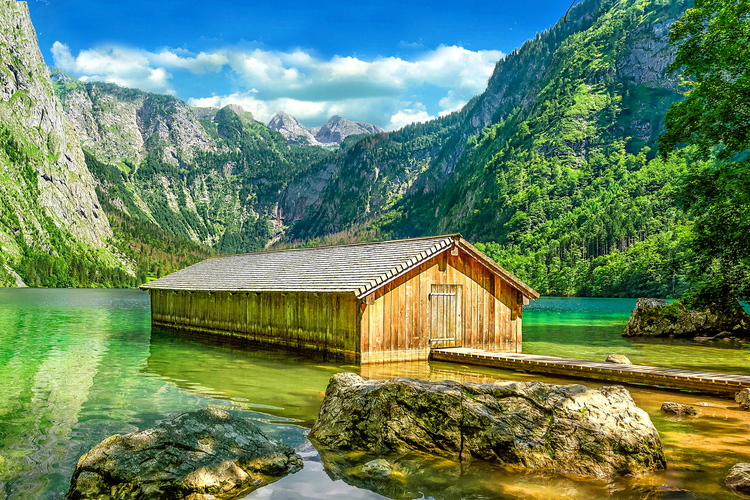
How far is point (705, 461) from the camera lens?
829 cm

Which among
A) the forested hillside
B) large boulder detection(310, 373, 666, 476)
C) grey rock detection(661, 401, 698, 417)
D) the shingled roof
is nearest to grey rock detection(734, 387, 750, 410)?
grey rock detection(661, 401, 698, 417)

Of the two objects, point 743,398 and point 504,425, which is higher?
point 504,425

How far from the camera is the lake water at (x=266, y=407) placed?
7355mm

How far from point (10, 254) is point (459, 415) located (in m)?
178

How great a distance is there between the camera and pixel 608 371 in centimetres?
1573

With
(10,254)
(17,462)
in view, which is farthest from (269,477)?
(10,254)

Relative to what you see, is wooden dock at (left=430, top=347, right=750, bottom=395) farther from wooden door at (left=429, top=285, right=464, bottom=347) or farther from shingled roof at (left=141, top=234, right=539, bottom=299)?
shingled roof at (left=141, top=234, right=539, bottom=299)

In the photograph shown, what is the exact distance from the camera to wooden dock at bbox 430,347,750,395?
45.6 ft

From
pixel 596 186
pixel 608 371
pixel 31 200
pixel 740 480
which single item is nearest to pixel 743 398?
pixel 608 371

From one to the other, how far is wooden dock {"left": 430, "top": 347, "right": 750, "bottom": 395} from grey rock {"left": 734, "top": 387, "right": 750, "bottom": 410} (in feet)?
2.99

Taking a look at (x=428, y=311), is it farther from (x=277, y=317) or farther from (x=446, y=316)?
(x=277, y=317)

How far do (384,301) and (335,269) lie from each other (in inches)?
125

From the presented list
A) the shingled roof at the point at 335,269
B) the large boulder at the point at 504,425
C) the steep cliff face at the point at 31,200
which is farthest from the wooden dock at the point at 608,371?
the steep cliff face at the point at 31,200

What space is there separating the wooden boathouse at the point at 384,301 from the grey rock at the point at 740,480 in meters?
11.9
